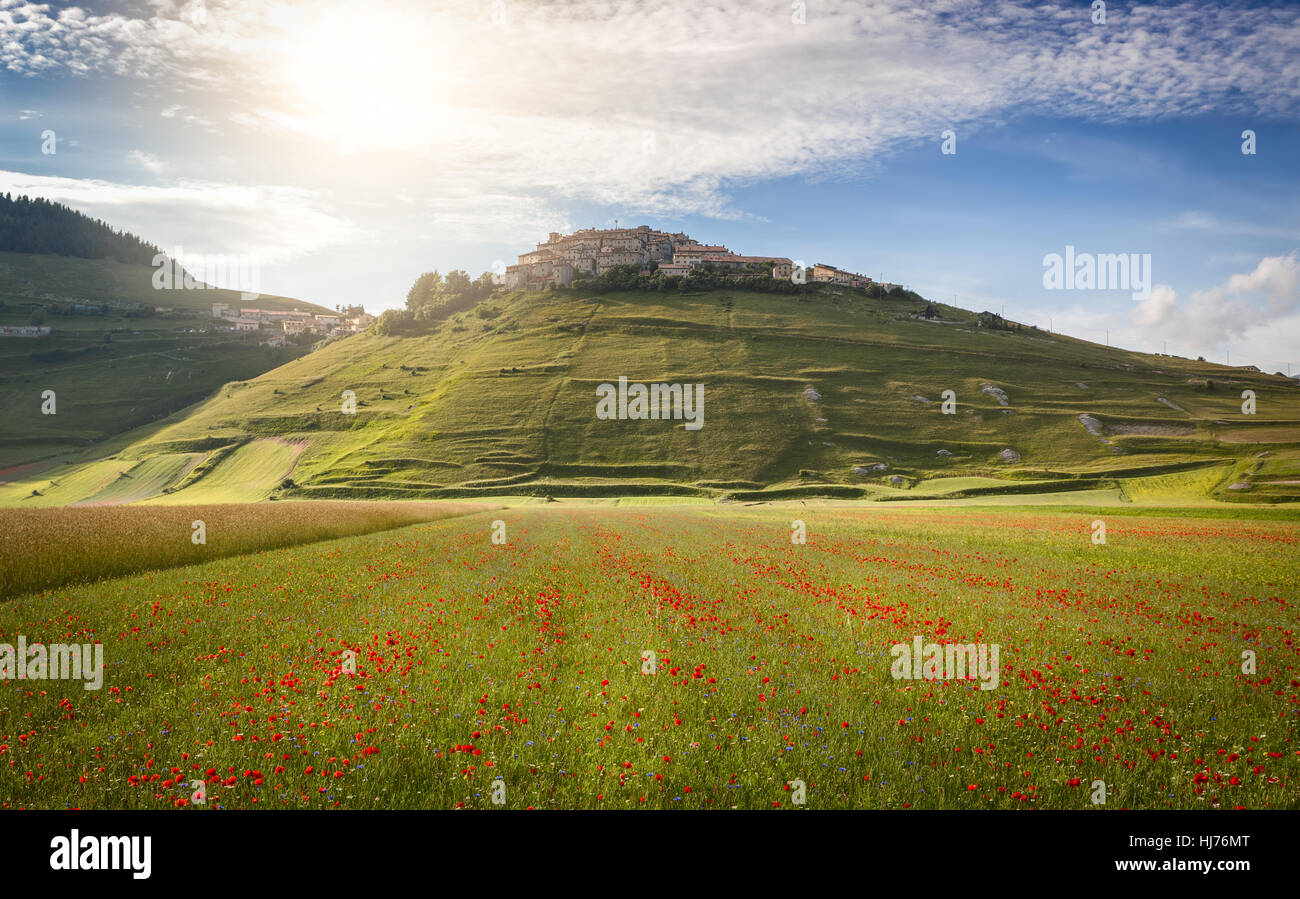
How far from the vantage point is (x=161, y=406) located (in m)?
180

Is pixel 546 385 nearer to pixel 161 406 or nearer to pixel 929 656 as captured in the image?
pixel 161 406

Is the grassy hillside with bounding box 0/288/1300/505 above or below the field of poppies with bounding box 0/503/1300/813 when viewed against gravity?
above

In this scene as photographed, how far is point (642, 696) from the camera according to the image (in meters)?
10.6

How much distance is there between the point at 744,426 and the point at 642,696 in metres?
131

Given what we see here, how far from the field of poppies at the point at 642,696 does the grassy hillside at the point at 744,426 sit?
87442 mm

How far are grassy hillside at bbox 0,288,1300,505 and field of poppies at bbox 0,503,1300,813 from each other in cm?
8744

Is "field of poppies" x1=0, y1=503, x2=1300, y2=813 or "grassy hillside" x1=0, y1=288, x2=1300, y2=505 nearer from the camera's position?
"field of poppies" x1=0, y1=503, x2=1300, y2=813

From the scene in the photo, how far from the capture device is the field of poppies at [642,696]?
7.57m

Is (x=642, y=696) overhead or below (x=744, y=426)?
below

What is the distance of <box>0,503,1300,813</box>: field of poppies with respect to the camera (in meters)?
7.57

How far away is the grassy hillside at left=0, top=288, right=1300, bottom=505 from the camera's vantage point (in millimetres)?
111188

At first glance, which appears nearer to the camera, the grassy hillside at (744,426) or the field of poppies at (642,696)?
the field of poppies at (642,696)
